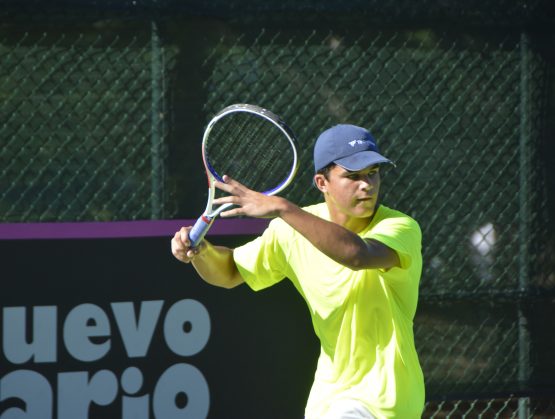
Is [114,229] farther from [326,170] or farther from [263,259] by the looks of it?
[326,170]

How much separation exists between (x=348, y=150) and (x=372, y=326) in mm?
596

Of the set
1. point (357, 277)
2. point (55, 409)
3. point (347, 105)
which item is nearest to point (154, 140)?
point (347, 105)

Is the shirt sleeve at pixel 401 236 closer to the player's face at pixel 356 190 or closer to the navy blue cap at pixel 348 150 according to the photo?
the player's face at pixel 356 190

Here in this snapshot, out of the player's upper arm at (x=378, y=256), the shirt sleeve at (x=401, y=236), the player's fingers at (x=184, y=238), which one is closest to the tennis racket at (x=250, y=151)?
the player's fingers at (x=184, y=238)

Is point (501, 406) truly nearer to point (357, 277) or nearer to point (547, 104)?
point (547, 104)

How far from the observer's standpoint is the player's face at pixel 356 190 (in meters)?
3.56

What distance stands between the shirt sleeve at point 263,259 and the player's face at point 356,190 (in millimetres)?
376

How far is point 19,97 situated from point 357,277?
195 centimetres

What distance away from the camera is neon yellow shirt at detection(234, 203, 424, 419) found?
347cm

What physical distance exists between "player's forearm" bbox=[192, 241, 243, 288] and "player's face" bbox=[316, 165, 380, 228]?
54 cm

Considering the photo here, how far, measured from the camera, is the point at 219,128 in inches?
153

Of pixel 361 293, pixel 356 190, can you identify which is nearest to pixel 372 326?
pixel 361 293

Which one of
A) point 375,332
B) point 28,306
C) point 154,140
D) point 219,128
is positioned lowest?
point 375,332

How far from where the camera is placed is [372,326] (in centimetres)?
355
